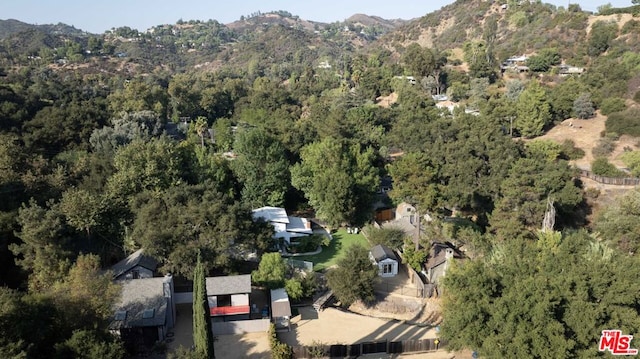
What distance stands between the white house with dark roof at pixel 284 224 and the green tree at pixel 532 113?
36.6m

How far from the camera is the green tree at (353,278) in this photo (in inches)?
1115

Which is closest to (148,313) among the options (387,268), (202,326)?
(202,326)

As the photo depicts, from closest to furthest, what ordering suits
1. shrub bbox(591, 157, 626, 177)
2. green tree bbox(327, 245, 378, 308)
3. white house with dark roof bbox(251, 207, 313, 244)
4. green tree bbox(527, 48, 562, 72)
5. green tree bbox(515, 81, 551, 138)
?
1. green tree bbox(327, 245, 378, 308)
2. white house with dark roof bbox(251, 207, 313, 244)
3. shrub bbox(591, 157, 626, 177)
4. green tree bbox(515, 81, 551, 138)
5. green tree bbox(527, 48, 562, 72)

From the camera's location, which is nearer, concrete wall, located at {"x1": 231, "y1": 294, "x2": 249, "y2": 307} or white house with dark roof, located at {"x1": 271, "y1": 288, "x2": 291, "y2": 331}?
white house with dark roof, located at {"x1": 271, "y1": 288, "x2": 291, "y2": 331}

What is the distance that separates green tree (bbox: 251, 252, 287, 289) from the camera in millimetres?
28922

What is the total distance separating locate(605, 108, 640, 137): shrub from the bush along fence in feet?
155

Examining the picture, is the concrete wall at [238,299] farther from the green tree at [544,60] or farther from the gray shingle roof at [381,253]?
the green tree at [544,60]

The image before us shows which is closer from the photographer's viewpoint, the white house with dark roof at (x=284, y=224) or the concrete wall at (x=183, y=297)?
the concrete wall at (x=183, y=297)

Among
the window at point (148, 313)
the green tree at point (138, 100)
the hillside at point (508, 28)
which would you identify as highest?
the hillside at point (508, 28)

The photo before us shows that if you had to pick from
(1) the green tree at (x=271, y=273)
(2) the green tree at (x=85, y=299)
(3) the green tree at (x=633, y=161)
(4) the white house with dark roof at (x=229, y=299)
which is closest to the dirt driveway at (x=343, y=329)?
(1) the green tree at (x=271, y=273)

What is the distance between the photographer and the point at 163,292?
25.9 metres

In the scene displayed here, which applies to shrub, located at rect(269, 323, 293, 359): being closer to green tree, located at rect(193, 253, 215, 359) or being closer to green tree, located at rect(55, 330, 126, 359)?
green tree, located at rect(193, 253, 215, 359)

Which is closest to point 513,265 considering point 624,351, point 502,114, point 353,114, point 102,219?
point 624,351

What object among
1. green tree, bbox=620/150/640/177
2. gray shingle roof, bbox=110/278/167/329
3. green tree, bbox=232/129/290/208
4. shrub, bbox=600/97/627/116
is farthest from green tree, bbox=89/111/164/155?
shrub, bbox=600/97/627/116
